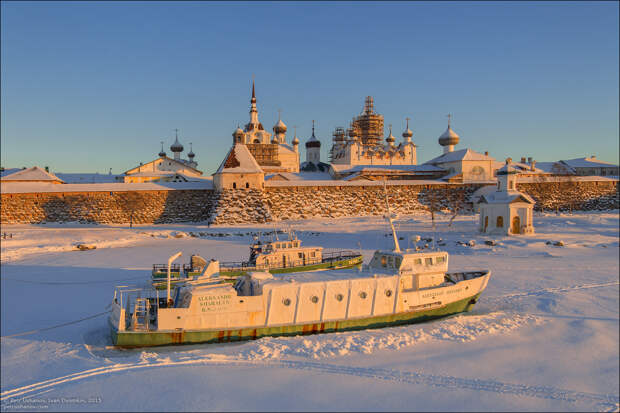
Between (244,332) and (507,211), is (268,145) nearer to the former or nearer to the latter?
(507,211)

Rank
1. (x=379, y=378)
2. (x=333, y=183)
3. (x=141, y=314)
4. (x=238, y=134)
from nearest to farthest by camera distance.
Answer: (x=379, y=378)
(x=141, y=314)
(x=333, y=183)
(x=238, y=134)

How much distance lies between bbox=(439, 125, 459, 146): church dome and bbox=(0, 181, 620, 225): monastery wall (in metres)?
15.9

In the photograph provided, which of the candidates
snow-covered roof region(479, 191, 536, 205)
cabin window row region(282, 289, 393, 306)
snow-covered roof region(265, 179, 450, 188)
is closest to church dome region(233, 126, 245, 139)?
snow-covered roof region(265, 179, 450, 188)

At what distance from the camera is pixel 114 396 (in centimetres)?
804

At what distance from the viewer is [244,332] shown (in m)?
11.7

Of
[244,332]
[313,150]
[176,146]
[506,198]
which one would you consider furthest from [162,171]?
[244,332]

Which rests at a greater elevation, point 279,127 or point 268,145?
point 279,127

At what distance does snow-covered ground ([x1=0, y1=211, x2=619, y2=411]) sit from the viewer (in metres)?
7.57

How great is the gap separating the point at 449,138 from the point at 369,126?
19284 millimetres

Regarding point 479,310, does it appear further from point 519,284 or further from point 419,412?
point 419,412

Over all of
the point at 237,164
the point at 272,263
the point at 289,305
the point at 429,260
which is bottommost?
the point at 289,305

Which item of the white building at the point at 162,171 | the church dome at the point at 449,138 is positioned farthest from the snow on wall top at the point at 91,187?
the church dome at the point at 449,138

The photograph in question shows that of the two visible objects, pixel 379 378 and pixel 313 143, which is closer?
pixel 379 378


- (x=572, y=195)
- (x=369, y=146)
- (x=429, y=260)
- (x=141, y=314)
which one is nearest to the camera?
(x=141, y=314)
